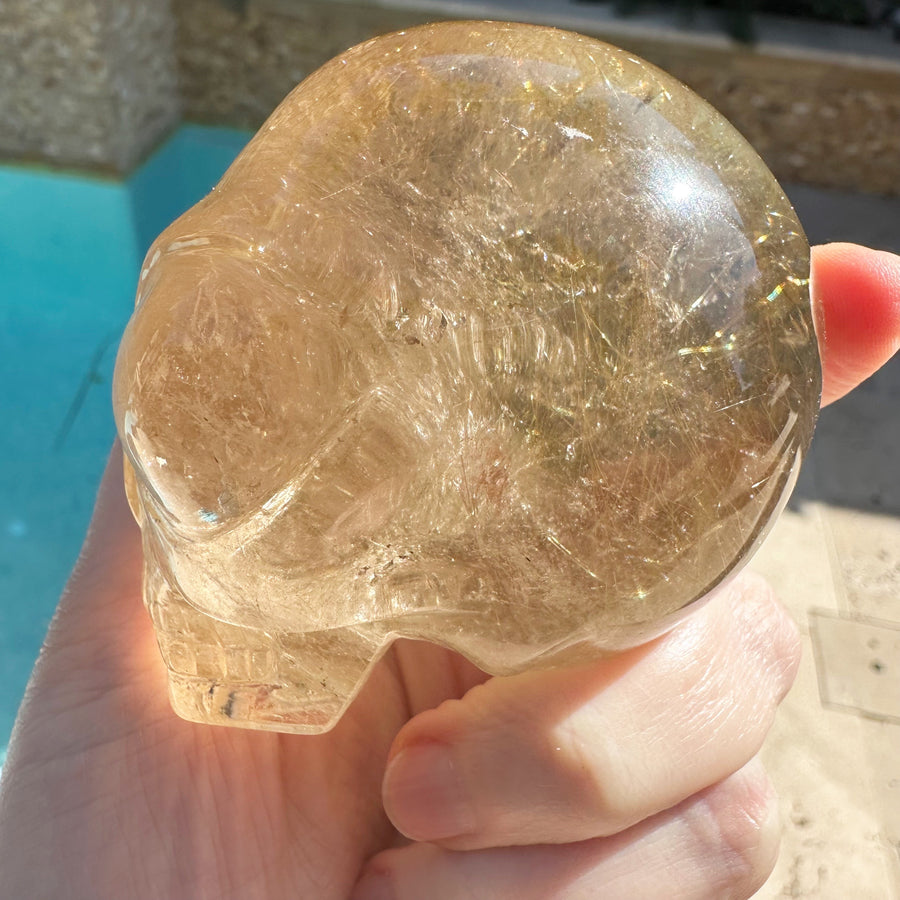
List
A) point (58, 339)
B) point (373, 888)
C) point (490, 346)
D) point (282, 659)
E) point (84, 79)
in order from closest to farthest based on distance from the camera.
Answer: point (490, 346) → point (282, 659) → point (373, 888) → point (84, 79) → point (58, 339)

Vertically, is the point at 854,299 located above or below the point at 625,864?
above

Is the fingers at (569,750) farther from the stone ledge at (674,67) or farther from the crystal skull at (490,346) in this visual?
the stone ledge at (674,67)

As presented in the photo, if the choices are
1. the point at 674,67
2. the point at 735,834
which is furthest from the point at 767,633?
the point at 674,67

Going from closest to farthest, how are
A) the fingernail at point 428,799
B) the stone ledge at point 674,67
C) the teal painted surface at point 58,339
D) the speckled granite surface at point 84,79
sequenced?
the fingernail at point 428,799
the teal painted surface at point 58,339
the speckled granite surface at point 84,79
the stone ledge at point 674,67

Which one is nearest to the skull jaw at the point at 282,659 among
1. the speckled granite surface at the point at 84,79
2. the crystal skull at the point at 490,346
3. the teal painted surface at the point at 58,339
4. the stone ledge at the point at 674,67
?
the crystal skull at the point at 490,346

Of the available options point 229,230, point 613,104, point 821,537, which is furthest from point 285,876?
point 821,537

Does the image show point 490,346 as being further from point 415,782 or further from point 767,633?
point 767,633

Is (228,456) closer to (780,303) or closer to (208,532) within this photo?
(208,532)
